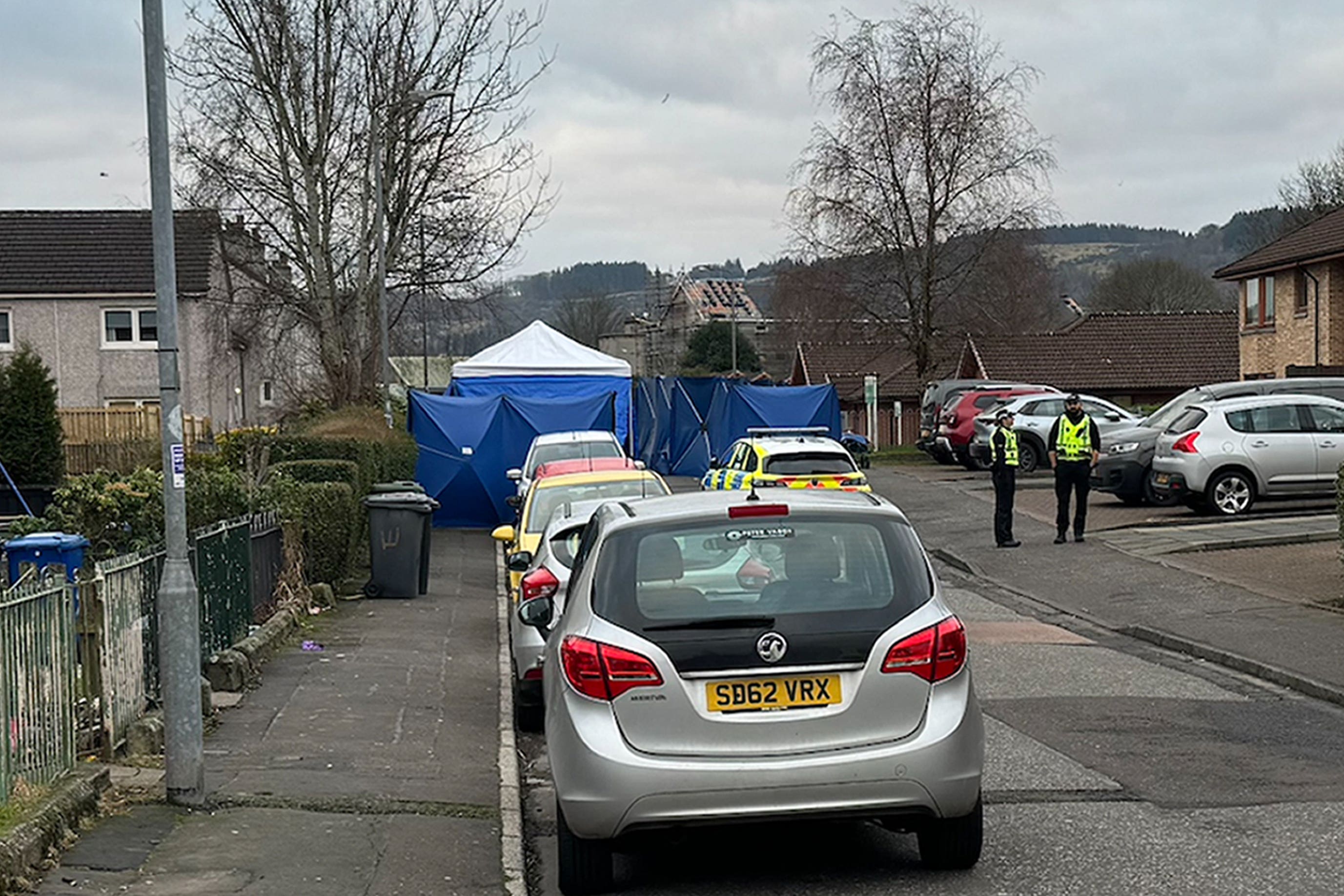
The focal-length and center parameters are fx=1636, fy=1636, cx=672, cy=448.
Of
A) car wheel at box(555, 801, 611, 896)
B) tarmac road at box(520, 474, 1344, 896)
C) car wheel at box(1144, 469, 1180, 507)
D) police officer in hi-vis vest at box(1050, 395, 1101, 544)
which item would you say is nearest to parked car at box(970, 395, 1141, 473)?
car wheel at box(1144, 469, 1180, 507)

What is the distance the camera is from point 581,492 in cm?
1558

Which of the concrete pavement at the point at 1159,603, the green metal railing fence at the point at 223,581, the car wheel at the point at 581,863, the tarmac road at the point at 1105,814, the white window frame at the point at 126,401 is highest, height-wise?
the white window frame at the point at 126,401

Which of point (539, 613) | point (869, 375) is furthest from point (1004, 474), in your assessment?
point (869, 375)

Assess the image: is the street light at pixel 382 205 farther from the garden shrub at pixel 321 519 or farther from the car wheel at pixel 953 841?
the car wheel at pixel 953 841

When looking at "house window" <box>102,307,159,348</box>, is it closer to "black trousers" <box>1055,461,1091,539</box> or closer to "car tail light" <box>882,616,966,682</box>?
"black trousers" <box>1055,461,1091,539</box>

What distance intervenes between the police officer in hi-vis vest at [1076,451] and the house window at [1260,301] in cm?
2553

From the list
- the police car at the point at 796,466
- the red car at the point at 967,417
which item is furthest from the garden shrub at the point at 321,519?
the red car at the point at 967,417

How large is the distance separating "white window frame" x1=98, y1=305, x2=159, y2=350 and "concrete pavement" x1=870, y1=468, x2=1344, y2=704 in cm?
2764

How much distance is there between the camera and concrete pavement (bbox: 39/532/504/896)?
6801 mm

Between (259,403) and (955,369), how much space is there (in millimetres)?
23238

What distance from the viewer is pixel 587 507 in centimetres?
1270

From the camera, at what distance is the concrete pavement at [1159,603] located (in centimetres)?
1273

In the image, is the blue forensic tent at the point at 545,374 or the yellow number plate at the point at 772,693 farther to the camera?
the blue forensic tent at the point at 545,374

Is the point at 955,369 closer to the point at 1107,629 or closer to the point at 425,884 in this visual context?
the point at 1107,629
